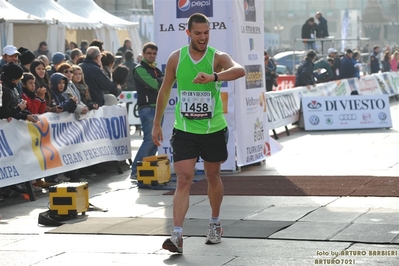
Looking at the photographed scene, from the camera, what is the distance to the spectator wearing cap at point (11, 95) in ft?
37.0

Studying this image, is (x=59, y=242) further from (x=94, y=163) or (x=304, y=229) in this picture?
(x=94, y=163)

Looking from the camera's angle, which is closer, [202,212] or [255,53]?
[202,212]

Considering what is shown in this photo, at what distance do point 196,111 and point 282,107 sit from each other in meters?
12.3

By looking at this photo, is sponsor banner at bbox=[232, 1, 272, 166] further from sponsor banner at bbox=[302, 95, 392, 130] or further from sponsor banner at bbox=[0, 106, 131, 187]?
sponsor banner at bbox=[302, 95, 392, 130]

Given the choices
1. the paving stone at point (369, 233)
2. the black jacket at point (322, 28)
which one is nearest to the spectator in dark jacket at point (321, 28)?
the black jacket at point (322, 28)

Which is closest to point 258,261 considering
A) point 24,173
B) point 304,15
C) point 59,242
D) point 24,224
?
point 59,242

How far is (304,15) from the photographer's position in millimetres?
62188

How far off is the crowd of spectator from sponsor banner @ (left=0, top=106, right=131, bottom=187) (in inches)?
5.6

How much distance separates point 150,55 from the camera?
13148 mm

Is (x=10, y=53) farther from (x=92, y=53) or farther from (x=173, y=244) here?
(x=173, y=244)

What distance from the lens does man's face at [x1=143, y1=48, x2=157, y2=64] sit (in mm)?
13116

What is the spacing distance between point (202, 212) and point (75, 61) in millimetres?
6644

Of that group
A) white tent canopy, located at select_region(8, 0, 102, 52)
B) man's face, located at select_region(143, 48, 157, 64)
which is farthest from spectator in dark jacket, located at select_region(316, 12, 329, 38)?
man's face, located at select_region(143, 48, 157, 64)

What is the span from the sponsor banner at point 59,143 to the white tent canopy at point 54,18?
1205 cm
